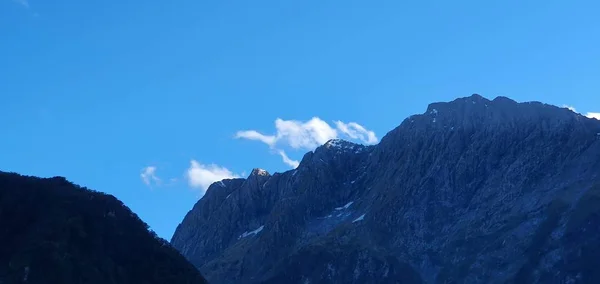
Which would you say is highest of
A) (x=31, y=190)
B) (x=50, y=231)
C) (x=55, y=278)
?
(x=31, y=190)

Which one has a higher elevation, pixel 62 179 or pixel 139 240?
pixel 62 179

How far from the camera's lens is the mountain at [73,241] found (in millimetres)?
136625

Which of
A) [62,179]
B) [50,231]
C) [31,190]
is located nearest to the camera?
[50,231]

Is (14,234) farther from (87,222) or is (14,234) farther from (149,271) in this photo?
(149,271)

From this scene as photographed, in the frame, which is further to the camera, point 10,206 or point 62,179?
point 62,179

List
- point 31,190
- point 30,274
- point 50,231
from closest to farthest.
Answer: point 30,274, point 50,231, point 31,190

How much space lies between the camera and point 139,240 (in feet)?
516

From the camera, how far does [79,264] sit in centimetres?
14050

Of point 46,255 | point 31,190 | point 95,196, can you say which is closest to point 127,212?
point 95,196

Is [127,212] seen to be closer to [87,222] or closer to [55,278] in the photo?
[87,222]

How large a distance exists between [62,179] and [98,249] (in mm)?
25801

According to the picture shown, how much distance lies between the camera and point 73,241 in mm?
145375

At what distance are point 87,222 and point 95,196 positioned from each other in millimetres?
12204

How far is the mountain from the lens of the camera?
5379 inches
